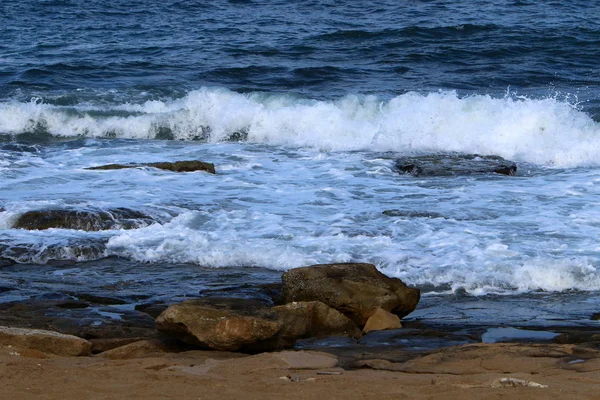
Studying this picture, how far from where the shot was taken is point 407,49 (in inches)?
816

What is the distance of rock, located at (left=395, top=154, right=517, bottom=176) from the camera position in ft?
39.2

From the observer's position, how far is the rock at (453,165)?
39.2 ft

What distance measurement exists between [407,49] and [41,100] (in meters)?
8.04

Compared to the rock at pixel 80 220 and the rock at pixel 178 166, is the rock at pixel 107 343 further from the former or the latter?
the rock at pixel 178 166

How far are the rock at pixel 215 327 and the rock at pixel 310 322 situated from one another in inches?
4.2

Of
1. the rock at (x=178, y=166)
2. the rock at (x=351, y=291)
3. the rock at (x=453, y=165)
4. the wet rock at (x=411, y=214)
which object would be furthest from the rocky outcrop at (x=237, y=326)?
the rock at (x=453, y=165)

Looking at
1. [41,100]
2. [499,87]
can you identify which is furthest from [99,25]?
[499,87]

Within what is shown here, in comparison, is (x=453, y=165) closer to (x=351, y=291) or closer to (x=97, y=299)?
(x=351, y=291)

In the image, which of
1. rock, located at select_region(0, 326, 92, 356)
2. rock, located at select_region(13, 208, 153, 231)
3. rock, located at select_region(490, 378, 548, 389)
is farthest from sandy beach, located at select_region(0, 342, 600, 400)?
rock, located at select_region(13, 208, 153, 231)

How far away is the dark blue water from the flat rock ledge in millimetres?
10898

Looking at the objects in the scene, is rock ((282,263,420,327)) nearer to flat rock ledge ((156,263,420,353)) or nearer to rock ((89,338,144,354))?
flat rock ledge ((156,263,420,353))

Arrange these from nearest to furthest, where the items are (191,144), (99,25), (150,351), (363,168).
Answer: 1. (150,351)
2. (363,168)
3. (191,144)
4. (99,25)

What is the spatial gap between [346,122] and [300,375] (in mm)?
11459

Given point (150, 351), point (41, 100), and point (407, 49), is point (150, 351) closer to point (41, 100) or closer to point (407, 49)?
point (41, 100)
